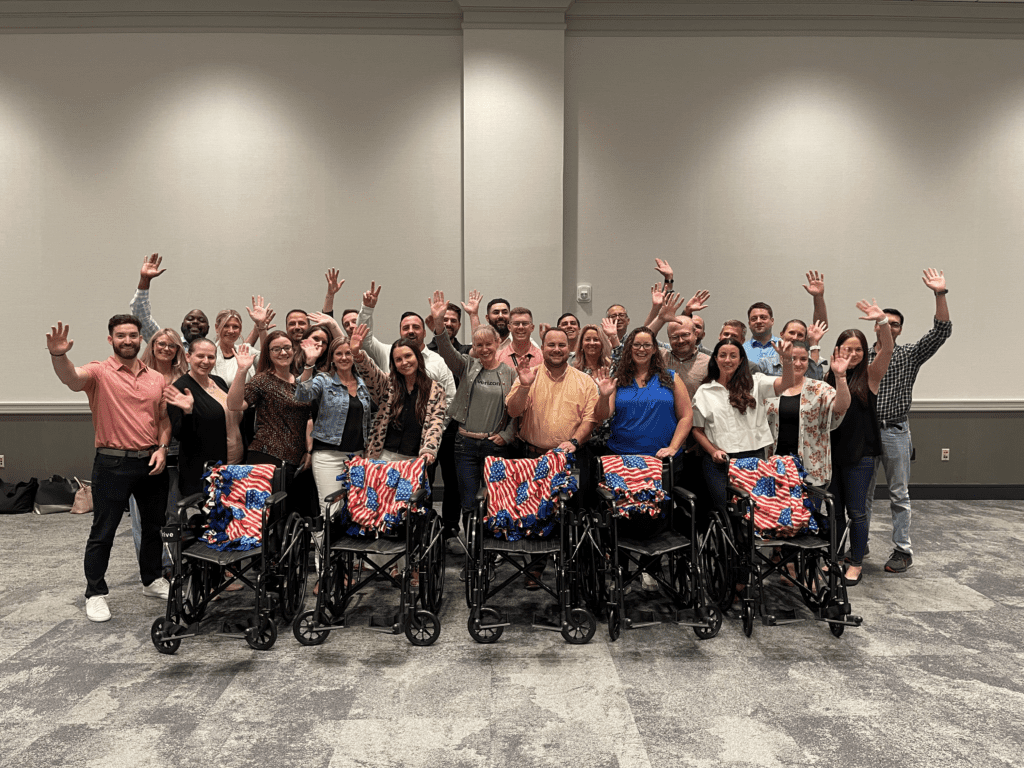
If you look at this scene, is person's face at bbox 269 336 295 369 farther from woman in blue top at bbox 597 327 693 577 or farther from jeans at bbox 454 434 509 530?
woman in blue top at bbox 597 327 693 577

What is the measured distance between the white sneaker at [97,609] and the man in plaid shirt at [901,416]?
4.63 metres

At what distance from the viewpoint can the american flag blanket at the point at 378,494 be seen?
3.71 m

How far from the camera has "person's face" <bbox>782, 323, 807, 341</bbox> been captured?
4.79 m

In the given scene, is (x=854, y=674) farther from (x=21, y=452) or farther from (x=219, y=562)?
(x=21, y=452)

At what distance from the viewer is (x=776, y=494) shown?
3.81m

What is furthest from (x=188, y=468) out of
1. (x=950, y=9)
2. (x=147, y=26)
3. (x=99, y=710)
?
(x=950, y=9)

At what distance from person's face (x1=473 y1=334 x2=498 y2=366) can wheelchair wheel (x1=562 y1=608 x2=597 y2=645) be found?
1441 mm

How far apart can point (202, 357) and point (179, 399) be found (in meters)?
0.26

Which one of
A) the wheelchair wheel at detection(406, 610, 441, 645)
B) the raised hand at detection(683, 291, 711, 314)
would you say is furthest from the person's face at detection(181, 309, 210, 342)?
the raised hand at detection(683, 291, 711, 314)

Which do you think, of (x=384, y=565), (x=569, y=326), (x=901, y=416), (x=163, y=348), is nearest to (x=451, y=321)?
(x=569, y=326)

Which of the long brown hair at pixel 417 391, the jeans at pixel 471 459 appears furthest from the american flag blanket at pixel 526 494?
the long brown hair at pixel 417 391

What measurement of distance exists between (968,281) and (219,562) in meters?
6.80

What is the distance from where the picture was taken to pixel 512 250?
21.4 feet

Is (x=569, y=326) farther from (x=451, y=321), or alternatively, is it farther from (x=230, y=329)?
(x=230, y=329)
